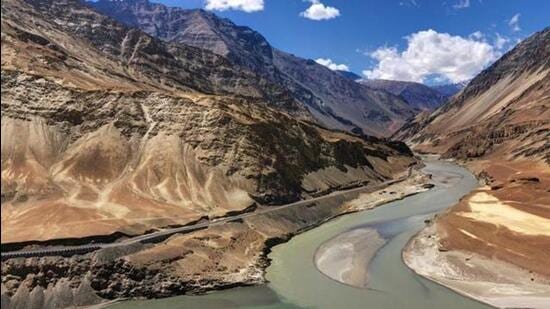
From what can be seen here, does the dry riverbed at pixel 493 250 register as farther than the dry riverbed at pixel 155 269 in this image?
Yes

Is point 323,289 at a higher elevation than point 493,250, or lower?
lower

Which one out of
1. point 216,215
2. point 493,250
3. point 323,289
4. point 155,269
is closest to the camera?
point 323,289

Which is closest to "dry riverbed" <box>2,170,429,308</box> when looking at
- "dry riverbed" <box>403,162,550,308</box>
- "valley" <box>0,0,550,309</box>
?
"valley" <box>0,0,550,309</box>

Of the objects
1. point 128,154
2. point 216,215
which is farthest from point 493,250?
point 128,154

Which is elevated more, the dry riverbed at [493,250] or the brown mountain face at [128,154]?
the brown mountain face at [128,154]

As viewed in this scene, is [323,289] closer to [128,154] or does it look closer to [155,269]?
[155,269]

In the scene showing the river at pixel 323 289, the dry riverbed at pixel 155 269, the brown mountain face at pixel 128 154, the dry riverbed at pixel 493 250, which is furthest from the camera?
the brown mountain face at pixel 128 154

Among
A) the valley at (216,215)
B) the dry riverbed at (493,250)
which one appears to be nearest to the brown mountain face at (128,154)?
A: the valley at (216,215)

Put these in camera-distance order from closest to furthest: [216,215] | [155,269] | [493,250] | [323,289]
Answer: [323,289] → [155,269] → [493,250] → [216,215]

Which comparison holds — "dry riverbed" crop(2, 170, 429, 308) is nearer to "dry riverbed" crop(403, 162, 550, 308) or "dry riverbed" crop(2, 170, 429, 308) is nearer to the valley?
the valley

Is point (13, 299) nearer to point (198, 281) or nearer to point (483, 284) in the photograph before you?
point (198, 281)

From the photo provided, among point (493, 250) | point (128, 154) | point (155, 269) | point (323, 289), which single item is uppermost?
point (128, 154)

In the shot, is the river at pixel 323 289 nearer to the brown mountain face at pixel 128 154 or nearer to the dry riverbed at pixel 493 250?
the dry riverbed at pixel 493 250

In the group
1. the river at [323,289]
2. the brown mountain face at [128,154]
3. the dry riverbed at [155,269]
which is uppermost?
the brown mountain face at [128,154]
